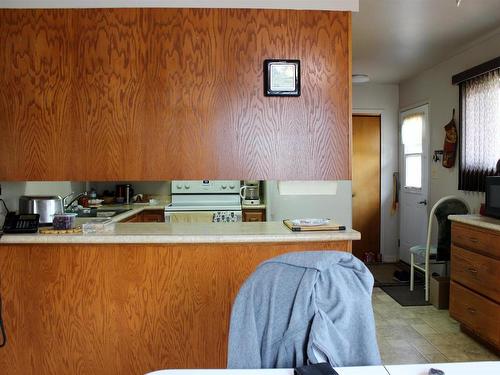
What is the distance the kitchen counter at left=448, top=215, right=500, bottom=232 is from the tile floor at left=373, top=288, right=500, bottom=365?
35.6 inches

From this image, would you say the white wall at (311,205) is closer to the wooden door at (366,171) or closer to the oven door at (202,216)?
the oven door at (202,216)

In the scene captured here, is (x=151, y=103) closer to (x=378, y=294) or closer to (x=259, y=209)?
(x=259, y=209)

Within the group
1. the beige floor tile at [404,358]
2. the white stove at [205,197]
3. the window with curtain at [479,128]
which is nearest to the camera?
the beige floor tile at [404,358]

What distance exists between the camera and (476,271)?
308cm

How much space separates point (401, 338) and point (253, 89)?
2.24 m

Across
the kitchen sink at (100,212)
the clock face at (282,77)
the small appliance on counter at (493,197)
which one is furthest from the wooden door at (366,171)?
the clock face at (282,77)

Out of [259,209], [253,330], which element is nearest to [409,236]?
[259,209]

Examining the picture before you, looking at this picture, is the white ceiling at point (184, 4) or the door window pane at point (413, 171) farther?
the door window pane at point (413, 171)

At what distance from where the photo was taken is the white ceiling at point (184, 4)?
236cm

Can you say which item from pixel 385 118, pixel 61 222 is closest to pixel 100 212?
pixel 61 222

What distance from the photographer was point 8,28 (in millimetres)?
2381

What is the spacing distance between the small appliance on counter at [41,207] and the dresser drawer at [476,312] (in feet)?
9.89

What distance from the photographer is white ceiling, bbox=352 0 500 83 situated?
301 cm

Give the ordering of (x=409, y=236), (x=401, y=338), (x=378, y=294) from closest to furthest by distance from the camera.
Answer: (x=401, y=338) < (x=378, y=294) < (x=409, y=236)
